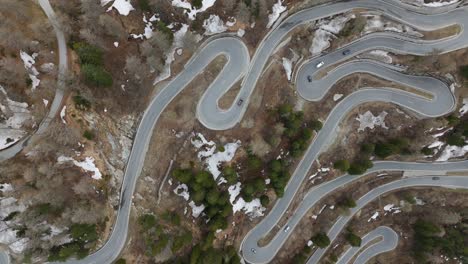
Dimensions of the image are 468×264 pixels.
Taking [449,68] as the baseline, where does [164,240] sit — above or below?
below

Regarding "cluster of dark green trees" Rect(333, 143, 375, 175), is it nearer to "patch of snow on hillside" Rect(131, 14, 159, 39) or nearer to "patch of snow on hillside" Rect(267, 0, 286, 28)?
"patch of snow on hillside" Rect(267, 0, 286, 28)

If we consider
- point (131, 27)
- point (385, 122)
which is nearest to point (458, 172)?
point (385, 122)

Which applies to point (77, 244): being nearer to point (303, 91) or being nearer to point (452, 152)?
point (303, 91)

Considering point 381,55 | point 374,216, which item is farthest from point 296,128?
point 374,216

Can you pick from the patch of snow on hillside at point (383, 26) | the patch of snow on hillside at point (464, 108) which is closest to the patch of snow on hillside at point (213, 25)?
the patch of snow on hillside at point (383, 26)

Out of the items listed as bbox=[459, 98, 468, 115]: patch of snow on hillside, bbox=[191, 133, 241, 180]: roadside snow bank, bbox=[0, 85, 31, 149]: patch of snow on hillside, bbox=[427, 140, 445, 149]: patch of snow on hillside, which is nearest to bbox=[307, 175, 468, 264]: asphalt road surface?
bbox=[427, 140, 445, 149]: patch of snow on hillside

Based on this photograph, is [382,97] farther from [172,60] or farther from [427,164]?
[172,60]

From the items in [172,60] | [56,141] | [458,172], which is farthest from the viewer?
[458,172]
